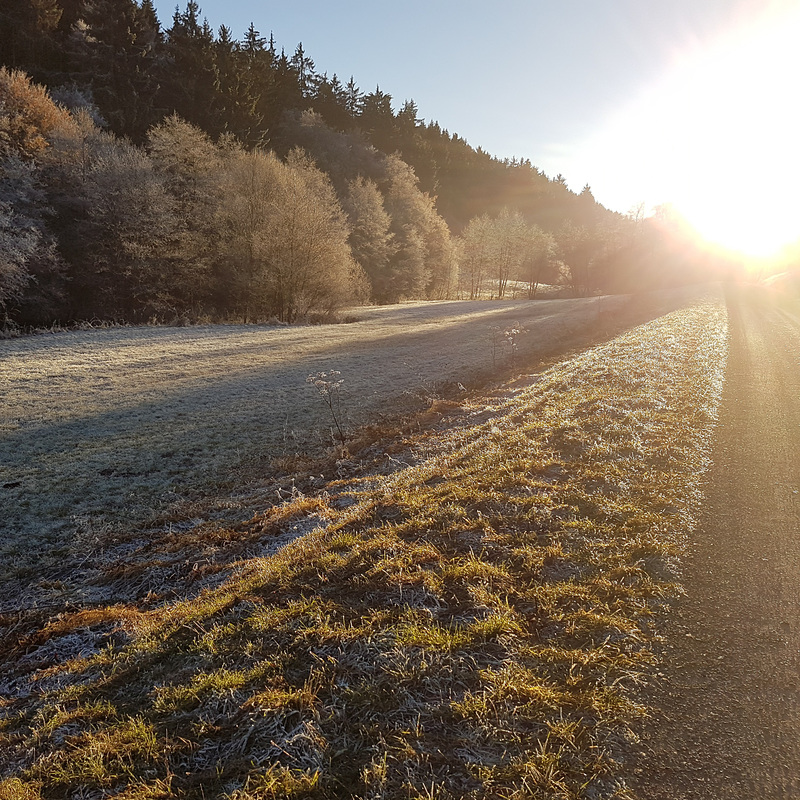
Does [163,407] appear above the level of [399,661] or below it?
below

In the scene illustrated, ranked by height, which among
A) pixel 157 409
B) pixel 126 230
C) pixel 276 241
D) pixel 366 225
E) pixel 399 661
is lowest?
pixel 157 409

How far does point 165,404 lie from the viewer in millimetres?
18688

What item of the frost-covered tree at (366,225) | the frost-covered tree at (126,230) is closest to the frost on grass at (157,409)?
the frost-covered tree at (126,230)

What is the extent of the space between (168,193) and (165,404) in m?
30.0

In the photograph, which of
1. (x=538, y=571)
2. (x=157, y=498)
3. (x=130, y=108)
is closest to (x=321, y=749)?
(x=538, y=571)

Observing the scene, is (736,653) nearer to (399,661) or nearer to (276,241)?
(399,661)

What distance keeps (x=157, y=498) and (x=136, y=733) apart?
8770 millimetres

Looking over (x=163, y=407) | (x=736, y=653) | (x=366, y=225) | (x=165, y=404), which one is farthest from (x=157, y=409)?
(x=366, y=225)

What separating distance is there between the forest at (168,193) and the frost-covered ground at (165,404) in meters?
7.48

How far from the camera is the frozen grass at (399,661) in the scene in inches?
130

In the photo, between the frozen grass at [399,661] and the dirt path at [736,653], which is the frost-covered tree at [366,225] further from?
the dirt path at [736,653]

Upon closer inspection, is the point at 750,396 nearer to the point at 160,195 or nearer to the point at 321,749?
the point at 321,749

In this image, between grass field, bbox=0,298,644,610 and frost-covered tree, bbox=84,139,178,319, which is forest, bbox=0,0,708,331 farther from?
grass field, bbox=0,298,644,610

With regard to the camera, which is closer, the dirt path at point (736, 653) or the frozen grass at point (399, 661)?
the dirt path at point (736, 653)
